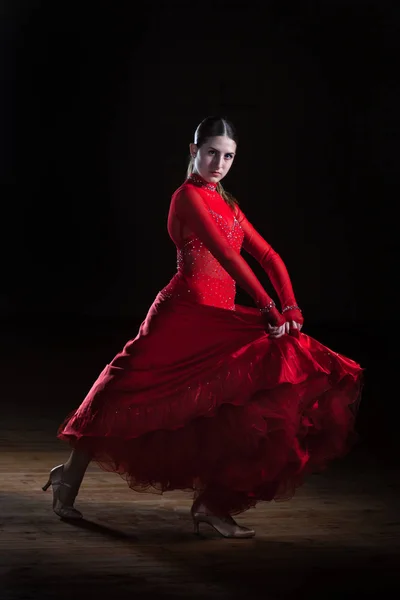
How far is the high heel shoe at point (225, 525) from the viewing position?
9.96 feet

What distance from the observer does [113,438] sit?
304cm

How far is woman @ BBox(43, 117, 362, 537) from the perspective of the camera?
2.91 metres

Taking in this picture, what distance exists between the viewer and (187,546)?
295 centimetres

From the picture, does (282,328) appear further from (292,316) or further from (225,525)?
(225,525)

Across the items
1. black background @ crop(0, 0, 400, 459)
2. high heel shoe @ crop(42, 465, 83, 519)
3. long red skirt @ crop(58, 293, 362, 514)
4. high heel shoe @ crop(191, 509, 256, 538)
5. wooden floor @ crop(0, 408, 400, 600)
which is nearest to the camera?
wooden floor @ crop(0, 408, 400, 600)

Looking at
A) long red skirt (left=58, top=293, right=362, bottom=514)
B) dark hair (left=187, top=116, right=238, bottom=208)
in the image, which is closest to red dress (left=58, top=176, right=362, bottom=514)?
long red skirt (left=58, top=293, right=362, bottom=514)

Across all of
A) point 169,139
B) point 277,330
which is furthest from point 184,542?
point 169,139

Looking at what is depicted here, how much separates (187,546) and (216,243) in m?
0.78

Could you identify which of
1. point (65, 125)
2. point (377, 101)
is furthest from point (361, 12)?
point (65, 125)

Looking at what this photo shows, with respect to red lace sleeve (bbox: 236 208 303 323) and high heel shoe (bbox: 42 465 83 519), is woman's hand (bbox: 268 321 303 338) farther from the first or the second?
high heel shoe (bbox: 42 465 83 519)

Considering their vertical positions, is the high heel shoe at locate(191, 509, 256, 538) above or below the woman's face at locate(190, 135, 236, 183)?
below

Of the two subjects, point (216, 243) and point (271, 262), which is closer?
point (216, 243)

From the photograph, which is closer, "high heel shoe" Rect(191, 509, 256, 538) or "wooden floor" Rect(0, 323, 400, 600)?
"wooden floor" Rect(0, 323, 400, 600)

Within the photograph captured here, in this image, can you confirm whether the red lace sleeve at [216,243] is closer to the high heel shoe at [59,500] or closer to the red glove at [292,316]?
the red glove at [292,316]
